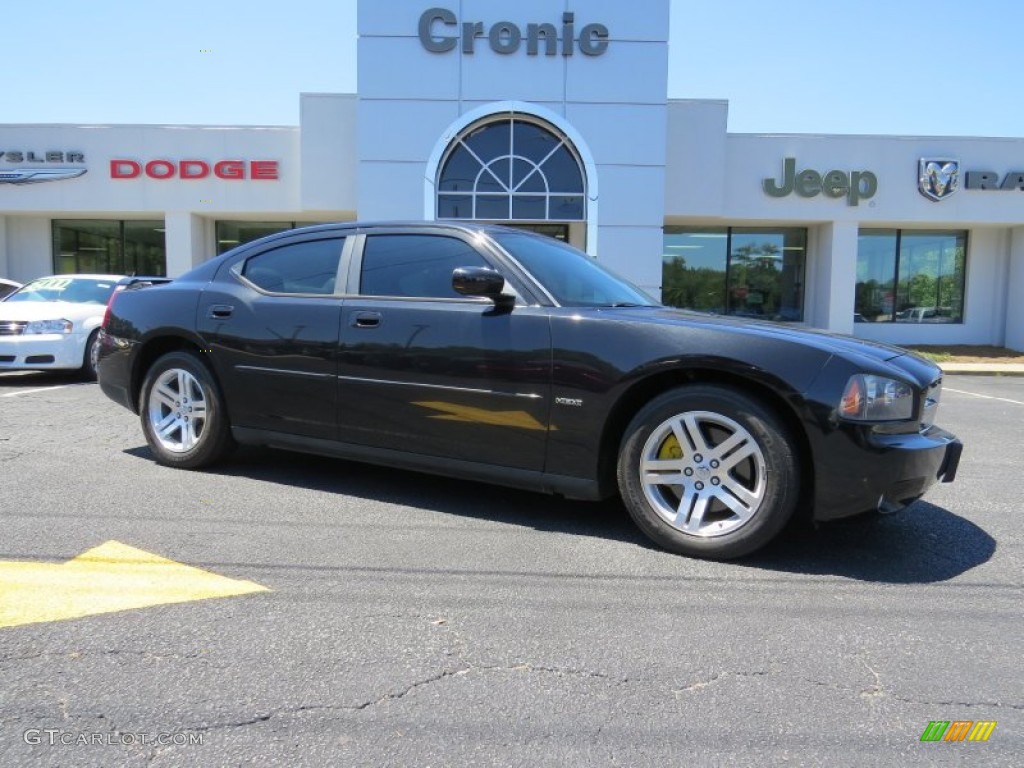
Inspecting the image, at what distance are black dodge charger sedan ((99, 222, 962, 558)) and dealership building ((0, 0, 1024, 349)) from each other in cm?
1200

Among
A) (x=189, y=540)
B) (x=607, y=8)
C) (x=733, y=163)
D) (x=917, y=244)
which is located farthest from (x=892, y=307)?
(x=189, y=540)

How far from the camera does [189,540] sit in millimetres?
3693

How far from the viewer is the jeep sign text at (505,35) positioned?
53.1 ft

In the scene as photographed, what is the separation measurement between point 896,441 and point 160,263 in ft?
69.6

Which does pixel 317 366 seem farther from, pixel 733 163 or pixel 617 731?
pixel 733 163

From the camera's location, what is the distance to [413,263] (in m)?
4.32

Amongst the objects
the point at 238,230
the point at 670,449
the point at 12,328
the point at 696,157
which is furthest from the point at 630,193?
the point at 670,449

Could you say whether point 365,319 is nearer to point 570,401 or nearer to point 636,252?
point 570,401

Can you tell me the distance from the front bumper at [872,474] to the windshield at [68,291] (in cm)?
1026

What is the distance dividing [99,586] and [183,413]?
2.10 m

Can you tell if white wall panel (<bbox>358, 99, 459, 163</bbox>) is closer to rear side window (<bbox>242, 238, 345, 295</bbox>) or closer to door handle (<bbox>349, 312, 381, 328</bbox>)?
rear side window (<bbox>242, 238, 345, 295</bbox>)

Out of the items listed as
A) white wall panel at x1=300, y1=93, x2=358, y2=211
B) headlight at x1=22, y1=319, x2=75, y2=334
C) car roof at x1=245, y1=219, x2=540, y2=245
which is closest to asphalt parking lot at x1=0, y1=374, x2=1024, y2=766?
car roof at x1=245, y1=219, x2=540, y2=245

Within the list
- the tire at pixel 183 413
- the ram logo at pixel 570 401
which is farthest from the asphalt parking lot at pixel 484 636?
the ram logo at pixel 570 401

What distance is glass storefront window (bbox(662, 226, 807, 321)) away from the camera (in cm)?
2033
